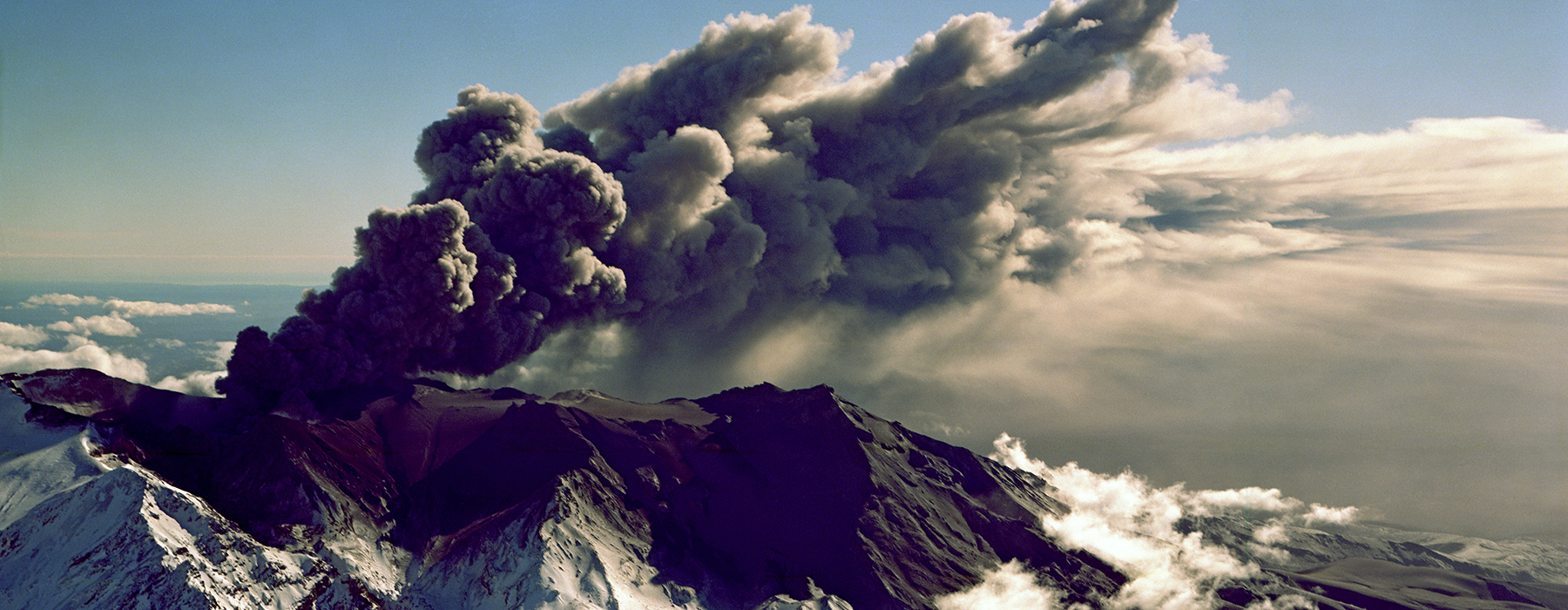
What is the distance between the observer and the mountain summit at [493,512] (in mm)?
52156

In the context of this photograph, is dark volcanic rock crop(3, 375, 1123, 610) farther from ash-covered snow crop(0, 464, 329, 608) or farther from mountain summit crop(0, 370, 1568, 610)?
ash-covered snow crop(0, 464, 329, 608)

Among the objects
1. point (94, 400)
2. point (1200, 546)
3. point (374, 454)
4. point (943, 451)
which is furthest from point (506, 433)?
point (1200, 546)

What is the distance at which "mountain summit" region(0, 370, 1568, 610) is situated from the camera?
5216 cm

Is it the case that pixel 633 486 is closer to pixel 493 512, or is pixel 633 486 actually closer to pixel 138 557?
pixel 493 512

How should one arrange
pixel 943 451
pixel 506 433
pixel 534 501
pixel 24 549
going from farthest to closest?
pixel 943 451 → pixel 506 433 → pixel 534 501 → pixel 24 549

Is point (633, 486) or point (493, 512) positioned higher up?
point (633, 486)

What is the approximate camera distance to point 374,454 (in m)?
66.6

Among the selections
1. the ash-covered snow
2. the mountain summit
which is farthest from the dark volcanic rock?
the ash-covered snow

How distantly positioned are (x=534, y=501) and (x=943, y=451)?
45.1 meters

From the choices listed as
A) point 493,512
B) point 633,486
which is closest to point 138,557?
point 493,512

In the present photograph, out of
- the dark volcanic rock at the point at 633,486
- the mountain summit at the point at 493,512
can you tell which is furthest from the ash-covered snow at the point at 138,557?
the dark volcanic rock at the point at 633,486

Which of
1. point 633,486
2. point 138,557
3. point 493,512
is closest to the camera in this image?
point 138,557

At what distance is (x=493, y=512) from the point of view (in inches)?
2505

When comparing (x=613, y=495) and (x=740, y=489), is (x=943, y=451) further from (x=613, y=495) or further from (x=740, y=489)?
(x=613, y=495)
